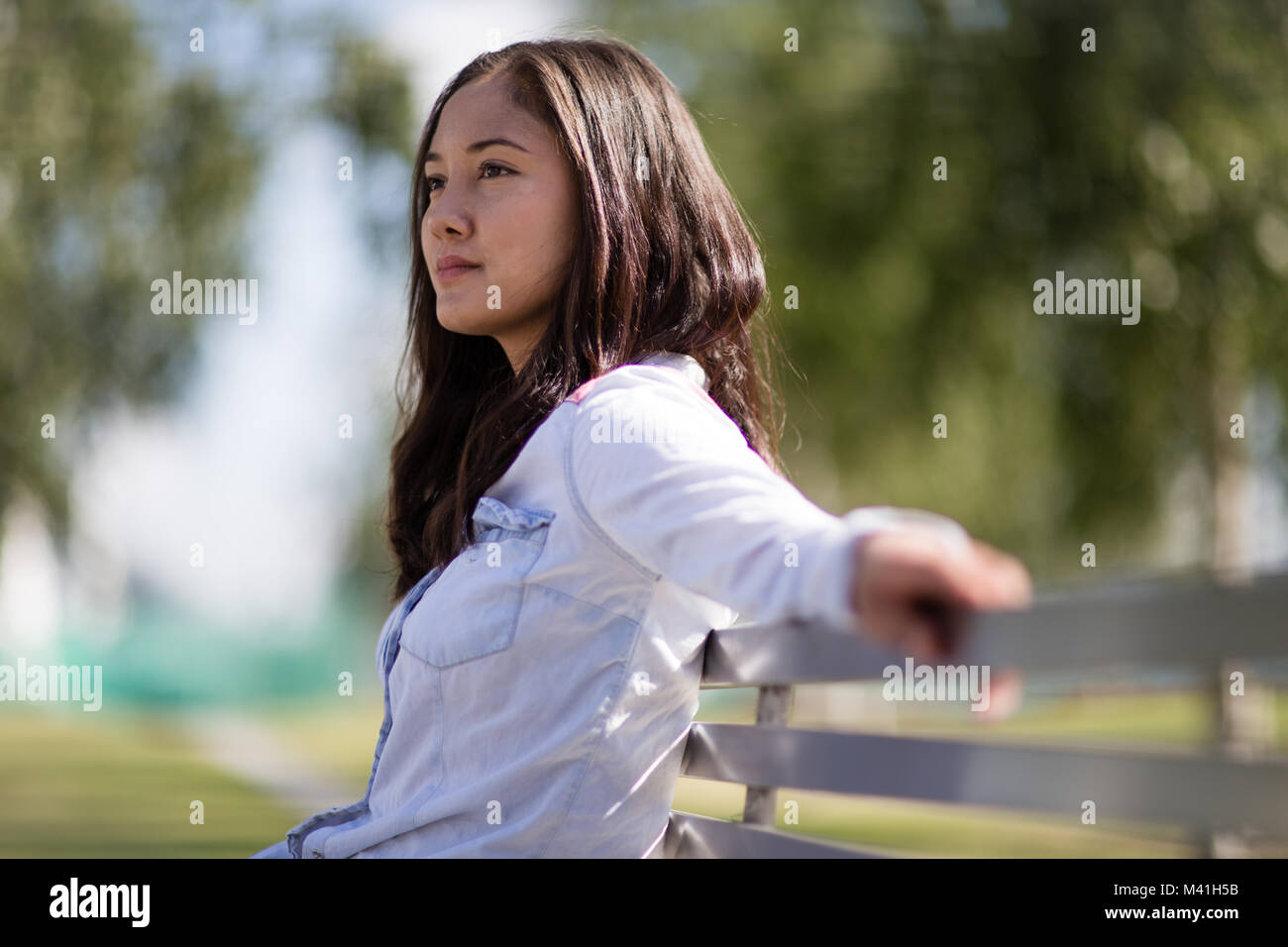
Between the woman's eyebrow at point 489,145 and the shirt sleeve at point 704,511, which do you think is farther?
the woman's eyebrow at point 489,145

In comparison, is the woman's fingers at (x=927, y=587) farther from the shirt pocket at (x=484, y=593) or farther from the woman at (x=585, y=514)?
the shirt pocket at (x=484, y=593)

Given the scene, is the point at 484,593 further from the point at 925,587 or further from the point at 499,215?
the point at 925,587

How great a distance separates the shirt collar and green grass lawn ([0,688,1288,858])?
21.8 inches

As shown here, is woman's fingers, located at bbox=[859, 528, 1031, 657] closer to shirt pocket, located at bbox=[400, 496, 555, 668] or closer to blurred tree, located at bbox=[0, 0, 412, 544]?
shirt pocket, located at bbox=[400, 496, 555, 668]

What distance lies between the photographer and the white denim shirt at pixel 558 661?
142 centimetres

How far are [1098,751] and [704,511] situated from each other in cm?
39

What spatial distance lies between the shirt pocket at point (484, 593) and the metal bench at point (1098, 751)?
0.33m

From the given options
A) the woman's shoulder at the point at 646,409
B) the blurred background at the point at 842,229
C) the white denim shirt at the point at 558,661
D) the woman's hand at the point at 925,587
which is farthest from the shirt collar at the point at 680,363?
the blurred background at the point at 842,229

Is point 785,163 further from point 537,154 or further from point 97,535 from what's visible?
point 537,154

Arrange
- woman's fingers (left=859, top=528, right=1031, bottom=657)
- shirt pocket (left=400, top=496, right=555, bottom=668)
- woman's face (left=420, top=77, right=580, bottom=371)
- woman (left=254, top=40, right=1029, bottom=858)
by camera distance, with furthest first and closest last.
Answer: woman's face (left=420, top=77, right=580, bottom=371), shirt pocket (left=400, top=496, right=555, bottom=668), woman (left=254, top=40, right=1029, bottom=858), woman's fingers (left=859, top=528, right=1031, bottom=657)

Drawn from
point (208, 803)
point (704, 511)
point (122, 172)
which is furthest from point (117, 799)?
point (704, 511)

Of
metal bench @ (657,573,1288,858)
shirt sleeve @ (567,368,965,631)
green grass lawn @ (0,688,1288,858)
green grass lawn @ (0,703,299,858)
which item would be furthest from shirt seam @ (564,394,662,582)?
green grass lawn @ (0,703,299,858)

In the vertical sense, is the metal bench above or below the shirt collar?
below

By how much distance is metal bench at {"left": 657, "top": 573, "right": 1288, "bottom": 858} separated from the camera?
1.01m
